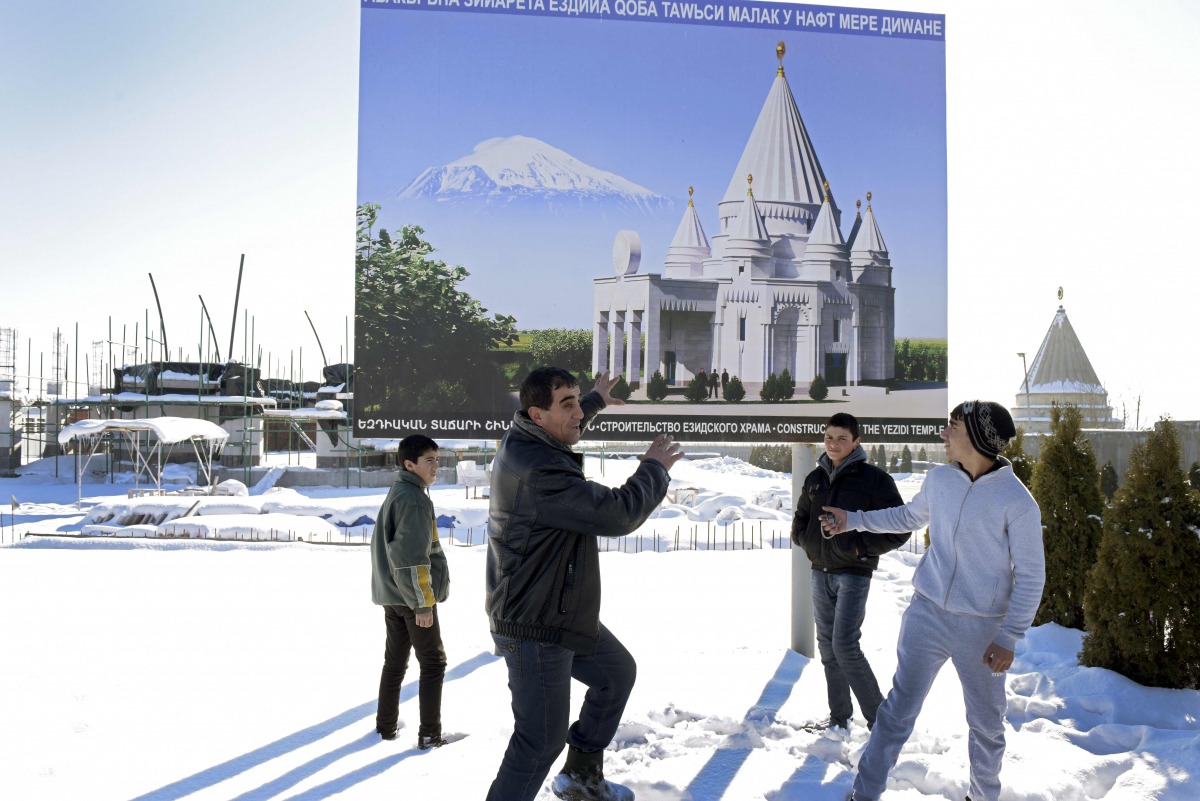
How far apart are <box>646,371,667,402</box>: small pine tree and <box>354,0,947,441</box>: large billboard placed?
12 mm

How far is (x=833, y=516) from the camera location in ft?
13.5

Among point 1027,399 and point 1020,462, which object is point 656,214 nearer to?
point 1020,462

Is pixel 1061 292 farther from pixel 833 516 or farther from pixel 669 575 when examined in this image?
pixel 833 516

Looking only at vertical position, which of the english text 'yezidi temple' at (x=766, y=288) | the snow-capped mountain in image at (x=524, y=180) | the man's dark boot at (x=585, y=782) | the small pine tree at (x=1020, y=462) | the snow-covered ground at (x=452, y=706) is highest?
the snow-capped mountain in image at (x=524, y=180)

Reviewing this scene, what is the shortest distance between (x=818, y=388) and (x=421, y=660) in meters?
3.38

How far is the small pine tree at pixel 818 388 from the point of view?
6.54 m

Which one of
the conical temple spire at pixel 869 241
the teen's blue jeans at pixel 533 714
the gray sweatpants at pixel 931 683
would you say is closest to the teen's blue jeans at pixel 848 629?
the gray sweatpants at pixel 931 683

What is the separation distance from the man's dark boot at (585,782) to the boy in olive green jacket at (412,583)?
1088mm

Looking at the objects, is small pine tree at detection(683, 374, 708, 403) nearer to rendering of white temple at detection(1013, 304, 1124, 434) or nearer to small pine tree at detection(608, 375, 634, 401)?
small pine tree at detection(608, 375, 634, 401)

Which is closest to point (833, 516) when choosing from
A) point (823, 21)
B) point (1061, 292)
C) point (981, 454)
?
point (981, 454)

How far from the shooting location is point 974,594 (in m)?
3.49

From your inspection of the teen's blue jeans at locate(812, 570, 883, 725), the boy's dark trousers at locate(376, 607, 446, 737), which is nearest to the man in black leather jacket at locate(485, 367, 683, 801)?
the boy's dark trousers at locate(376, 607, 446, 737)

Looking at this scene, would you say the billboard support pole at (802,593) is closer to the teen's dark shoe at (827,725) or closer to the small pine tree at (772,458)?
the teen's dark shoe at (827,725)

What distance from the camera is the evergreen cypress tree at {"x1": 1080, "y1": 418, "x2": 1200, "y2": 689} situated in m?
5.72
